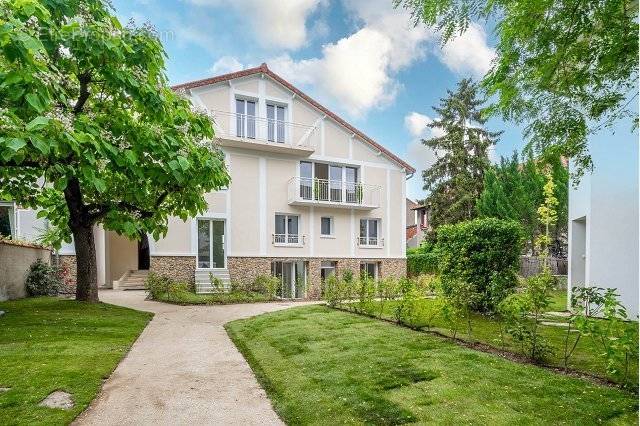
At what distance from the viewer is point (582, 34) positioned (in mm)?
4082

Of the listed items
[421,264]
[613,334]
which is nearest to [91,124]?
[613,334]

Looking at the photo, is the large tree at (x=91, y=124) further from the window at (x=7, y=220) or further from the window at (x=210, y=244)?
the window at (x=210, y=244)

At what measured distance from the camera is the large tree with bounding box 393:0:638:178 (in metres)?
3.93

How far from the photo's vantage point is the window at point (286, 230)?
20.0m

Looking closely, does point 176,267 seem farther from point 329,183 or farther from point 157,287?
point 329,183

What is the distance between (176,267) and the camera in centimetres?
1777

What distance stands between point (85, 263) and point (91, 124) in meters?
6.44

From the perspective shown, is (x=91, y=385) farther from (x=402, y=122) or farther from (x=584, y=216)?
(x=584, y=216)

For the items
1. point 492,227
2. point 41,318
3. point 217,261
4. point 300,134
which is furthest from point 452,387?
point 300,134

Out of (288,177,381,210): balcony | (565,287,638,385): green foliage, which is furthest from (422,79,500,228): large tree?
(565,287,638,385): green foliage

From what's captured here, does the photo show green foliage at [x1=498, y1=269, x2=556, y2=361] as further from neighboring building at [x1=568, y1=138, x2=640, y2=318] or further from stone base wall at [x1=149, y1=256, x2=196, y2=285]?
stone base wall at [x1=149, y1=256, x2=196, y2=285]

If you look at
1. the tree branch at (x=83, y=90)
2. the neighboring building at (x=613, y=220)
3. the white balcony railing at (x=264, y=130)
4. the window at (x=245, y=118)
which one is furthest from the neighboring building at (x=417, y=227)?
the tree branch at (x=83, y=90)

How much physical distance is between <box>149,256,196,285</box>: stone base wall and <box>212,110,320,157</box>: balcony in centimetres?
534

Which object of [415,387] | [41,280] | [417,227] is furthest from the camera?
[417,227]
